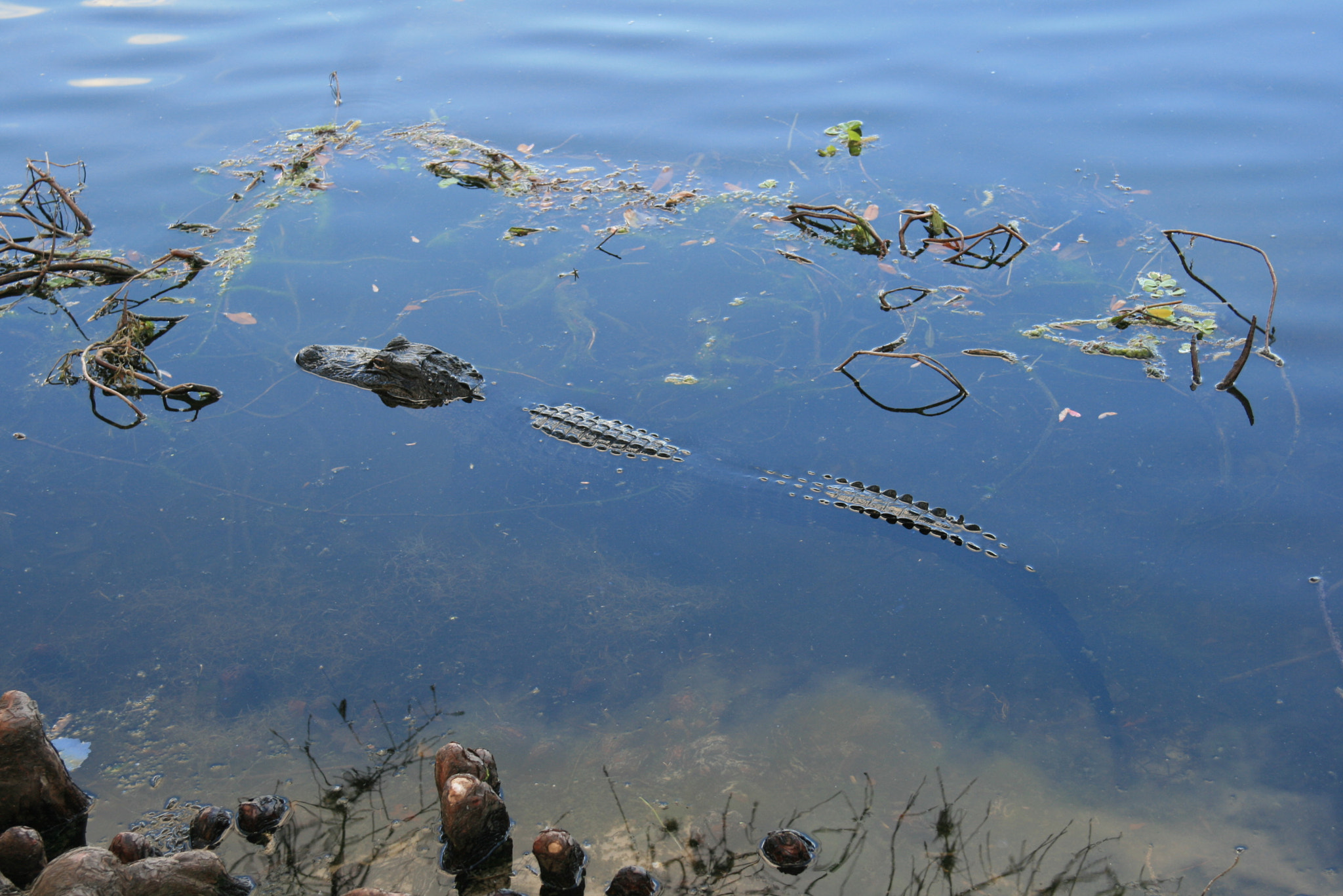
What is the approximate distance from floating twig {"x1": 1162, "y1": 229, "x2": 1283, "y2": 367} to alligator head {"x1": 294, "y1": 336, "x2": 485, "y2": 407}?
4.02m

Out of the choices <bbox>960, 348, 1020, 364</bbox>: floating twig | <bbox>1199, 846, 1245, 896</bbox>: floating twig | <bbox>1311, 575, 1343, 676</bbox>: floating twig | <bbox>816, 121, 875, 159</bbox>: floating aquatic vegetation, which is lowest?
<bbox>1199, 846, 1245, 896</bbox>: floating twig

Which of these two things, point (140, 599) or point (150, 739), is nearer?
point (150, 739)

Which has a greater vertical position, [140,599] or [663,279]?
[663,279]

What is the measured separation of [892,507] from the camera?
3.78 metres

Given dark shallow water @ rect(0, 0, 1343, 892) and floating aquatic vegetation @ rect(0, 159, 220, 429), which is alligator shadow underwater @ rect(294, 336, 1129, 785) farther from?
floating aquatic vegetation @ rect(0, 159, 220, 429)

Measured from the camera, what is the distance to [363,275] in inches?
218

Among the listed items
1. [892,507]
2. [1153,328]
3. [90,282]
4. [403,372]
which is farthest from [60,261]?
[1153,328]

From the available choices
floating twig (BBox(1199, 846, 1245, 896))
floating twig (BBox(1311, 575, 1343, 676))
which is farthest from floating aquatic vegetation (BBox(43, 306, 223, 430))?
floating twig (BBox(1311, 575, 1343, 676))

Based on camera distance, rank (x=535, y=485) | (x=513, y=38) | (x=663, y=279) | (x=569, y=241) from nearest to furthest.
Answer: (x=535, y=485), (x=663, y=279), (x=569, y=241), (x=513, y=38)

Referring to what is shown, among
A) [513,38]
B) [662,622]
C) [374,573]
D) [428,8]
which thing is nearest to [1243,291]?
[662,622]

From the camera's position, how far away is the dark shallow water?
300 centimetres

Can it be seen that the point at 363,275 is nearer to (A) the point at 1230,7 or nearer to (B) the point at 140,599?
(B) the point at 140,599

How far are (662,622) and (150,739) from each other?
180 centimetres

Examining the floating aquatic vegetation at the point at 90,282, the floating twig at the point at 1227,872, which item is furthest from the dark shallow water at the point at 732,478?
the floating aquatic vegetation at the point at 90,282
